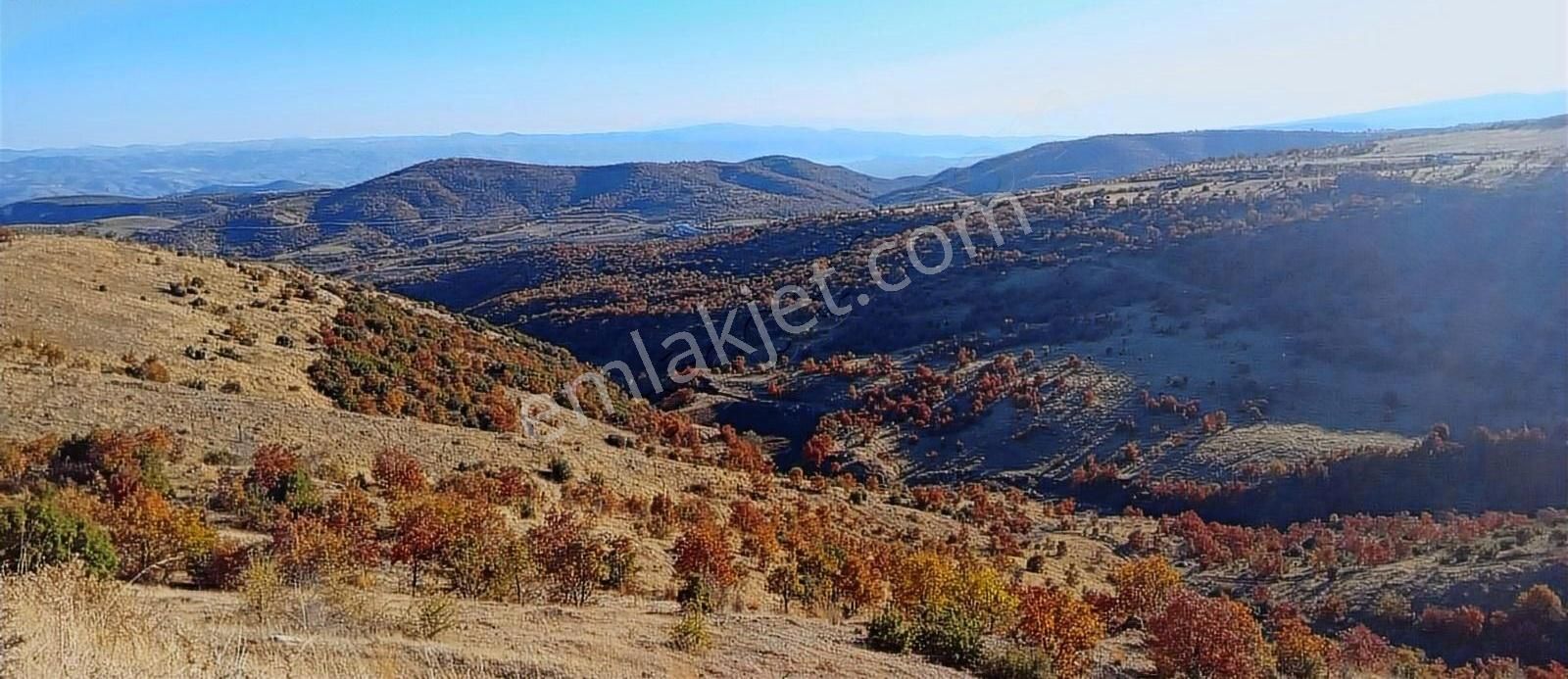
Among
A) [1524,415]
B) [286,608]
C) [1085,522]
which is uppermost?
[286,608]

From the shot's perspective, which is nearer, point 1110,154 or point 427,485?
point 427,485

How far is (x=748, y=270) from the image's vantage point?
60.2 metres

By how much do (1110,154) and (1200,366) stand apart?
421 ft

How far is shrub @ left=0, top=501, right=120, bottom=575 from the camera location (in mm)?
8162

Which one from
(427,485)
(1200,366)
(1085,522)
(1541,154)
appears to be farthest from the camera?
(1541,154)

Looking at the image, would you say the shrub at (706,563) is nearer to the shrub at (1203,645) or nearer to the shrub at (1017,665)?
the shrub at (1017,665)

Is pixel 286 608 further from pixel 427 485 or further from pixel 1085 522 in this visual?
pixel 1085 522

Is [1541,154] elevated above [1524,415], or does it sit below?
above

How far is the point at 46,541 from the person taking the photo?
328 inches

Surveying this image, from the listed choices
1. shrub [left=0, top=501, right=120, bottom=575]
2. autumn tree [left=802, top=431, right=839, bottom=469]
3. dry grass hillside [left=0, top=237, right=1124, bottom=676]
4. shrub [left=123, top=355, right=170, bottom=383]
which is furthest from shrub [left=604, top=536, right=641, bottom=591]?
autumn tree [left=802, top=431, right=839, bottom=469]

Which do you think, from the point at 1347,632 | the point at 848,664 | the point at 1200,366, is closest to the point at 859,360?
the point at 1200,366

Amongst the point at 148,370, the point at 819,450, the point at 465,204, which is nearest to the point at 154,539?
the point at 148,370

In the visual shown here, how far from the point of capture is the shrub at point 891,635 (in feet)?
32.7

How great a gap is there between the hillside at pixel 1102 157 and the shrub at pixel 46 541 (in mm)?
130084
